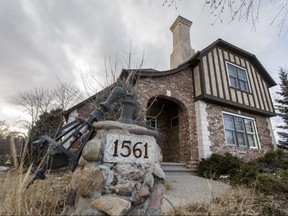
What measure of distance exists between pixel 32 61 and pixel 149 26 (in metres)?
8.68

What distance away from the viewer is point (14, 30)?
258 inches

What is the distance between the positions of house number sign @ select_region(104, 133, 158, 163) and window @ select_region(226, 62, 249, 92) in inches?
322

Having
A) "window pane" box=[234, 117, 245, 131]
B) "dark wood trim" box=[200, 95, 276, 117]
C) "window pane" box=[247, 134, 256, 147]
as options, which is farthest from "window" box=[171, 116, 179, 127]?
"window pane" box=[247, 134, 256, 147]

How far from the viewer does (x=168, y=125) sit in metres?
8.92

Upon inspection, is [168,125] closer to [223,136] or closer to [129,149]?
Answer: [223,136]

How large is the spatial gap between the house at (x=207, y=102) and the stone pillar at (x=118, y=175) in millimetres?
4171

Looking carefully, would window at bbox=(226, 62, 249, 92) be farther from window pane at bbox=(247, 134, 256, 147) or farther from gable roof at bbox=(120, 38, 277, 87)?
window pane at bbox=(247, 134, 256, 147)

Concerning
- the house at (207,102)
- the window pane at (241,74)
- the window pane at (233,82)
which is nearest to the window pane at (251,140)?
the house at (207,102)

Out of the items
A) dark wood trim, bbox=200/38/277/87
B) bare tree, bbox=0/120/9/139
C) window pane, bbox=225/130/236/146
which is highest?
dark wood trim, bbox=200/38/277/87

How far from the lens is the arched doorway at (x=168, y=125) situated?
816 centimetres

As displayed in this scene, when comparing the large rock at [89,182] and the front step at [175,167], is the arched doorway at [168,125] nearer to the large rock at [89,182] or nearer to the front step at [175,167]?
the front step at [175,167]

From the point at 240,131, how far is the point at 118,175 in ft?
27.0

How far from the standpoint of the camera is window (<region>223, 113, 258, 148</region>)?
8.01m

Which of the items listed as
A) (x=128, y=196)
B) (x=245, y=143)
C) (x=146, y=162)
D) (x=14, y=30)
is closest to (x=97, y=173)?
(x=128, y=196)
